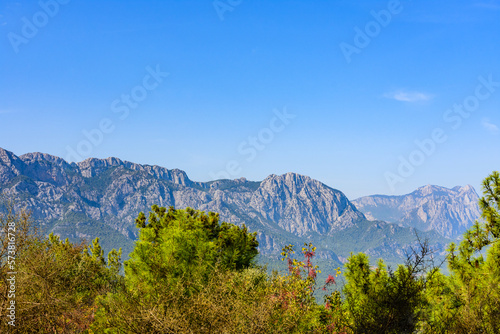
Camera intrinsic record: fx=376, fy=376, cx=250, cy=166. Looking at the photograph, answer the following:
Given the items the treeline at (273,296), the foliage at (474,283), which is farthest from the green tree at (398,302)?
the foliage at (474,283)

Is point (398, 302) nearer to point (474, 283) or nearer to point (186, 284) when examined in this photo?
point (474, 283)

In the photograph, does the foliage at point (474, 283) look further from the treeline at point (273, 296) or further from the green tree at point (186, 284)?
the green tree at point (186, 284)

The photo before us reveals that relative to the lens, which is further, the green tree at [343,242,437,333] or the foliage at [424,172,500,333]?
the foliage at [424,172,500,333]

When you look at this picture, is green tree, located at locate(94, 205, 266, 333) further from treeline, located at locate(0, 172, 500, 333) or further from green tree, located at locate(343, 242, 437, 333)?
green tree, located at locate(343, 242, 437, 333)

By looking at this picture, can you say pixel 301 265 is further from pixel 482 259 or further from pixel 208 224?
pixel 208 224

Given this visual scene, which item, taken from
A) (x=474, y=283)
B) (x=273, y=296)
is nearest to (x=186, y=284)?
(x=273, y=296)

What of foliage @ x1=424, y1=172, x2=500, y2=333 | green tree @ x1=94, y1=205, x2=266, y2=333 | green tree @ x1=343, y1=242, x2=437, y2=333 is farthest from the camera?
foliage @ x1=424, y1=172, x2=500, y2=333

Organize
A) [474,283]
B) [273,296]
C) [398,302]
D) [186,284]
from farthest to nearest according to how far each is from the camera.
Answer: [186,284] < [474,283] < [273,296] < [398,302]

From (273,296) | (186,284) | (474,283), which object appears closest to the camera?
(273,296)

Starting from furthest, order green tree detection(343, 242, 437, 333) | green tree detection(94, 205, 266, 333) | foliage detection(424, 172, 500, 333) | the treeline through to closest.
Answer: foliage detection(424, 172, 500, 333), green tree detection(343, 242, 437, 333), the treeline, green tree detection(94, 205, 266, 333)

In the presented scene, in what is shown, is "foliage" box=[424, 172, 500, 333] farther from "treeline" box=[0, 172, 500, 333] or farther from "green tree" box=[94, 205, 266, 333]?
"green tree" box=[94, 205, 266, 333]

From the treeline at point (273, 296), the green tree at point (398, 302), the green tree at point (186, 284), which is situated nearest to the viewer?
the green tree at point (186, 284)

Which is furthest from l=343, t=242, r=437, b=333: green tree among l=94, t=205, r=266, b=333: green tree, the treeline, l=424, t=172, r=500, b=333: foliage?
l=94, t=205, r=266, b=333: green tree

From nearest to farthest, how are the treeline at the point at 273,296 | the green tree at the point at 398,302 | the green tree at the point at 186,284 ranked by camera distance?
1. the green tree at the point at 186,284
2. the treeline at the point at 273,296
3. the green tree at the point at 398,302
